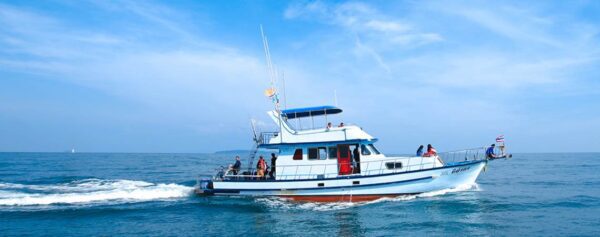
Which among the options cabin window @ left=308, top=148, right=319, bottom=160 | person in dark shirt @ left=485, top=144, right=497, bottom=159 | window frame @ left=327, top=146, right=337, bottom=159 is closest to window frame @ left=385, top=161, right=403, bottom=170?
window frame @ left=327, top=146, right=337, bottom=159

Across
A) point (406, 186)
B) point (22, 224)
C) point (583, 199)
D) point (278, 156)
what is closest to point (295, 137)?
point (278, 156)

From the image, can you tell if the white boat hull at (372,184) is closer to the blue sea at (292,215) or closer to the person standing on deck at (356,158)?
the blue sea at (292,215)

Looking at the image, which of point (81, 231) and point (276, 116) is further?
point (276, 116)

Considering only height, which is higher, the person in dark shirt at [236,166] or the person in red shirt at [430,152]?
the person in red shirt at [430,152]

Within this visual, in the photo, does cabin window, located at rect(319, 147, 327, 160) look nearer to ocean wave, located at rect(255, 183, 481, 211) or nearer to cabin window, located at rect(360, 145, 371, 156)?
cabin window, located at rect(360, 145, 371, 156)

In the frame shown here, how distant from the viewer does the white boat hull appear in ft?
64.1

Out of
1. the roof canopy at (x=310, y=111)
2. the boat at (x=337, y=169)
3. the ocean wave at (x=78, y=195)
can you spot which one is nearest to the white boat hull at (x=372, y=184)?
the boat at (x=337, y=169)

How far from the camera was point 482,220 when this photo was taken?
16219 millimetres

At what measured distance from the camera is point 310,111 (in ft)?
67.9

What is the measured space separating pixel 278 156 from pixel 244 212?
3.61 metres

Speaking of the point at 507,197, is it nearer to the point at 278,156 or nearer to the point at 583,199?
the point at 583,199

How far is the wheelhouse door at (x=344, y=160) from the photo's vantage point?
66.0 ft

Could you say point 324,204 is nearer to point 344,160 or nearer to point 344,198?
point 344,198

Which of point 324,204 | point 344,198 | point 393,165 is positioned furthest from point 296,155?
point 393,165
